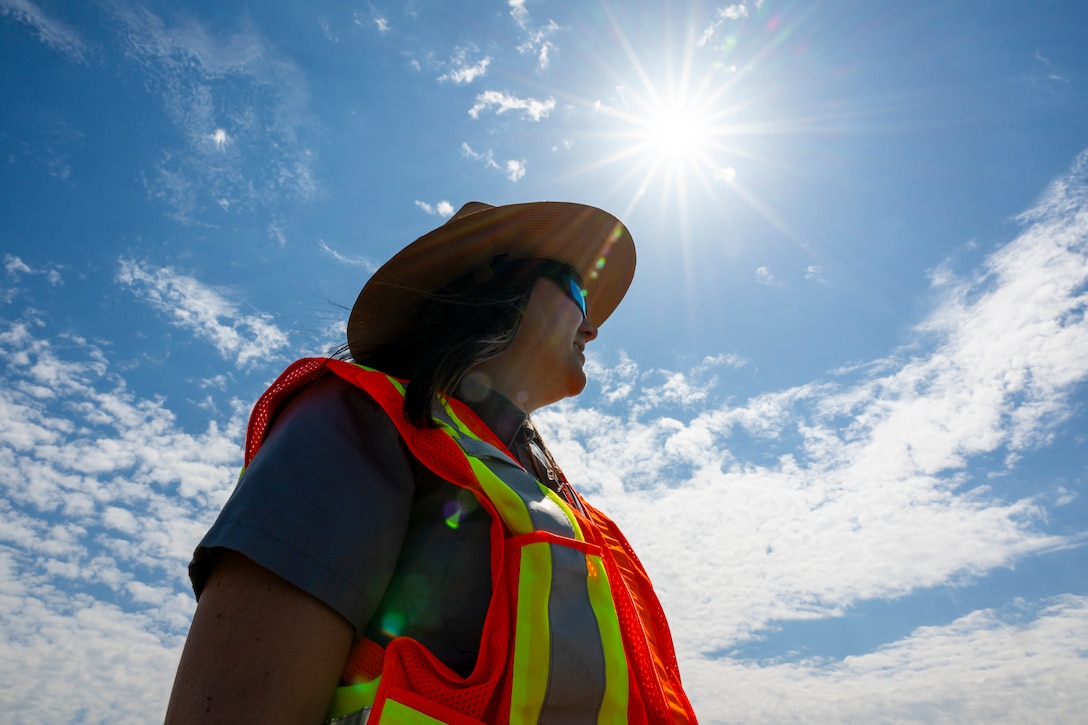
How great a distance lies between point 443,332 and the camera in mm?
2803

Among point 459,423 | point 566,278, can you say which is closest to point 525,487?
point 459,423

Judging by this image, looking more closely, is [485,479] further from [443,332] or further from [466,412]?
[443,332]

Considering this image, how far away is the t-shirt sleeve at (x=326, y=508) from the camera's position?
4.89 feet

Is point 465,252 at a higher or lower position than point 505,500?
higher

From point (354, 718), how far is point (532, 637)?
41 cm

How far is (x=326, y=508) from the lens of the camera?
5.19 ft

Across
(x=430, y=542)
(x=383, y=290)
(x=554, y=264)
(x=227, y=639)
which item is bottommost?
(x=227, y=639)

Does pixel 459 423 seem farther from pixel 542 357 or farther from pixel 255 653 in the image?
pixel 255 653

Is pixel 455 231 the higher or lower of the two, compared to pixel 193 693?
higher

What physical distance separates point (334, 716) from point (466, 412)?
1.10m

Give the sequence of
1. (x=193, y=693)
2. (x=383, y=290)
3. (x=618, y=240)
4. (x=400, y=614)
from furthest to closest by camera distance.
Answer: (x=618, y=240) < (x=383, y=290) < (x=400, y=614) < (x=193, y=693)

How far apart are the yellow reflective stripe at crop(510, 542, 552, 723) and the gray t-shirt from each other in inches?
5.2

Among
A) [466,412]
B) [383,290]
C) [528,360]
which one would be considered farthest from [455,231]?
[466,412]

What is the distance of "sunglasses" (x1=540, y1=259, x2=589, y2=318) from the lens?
3150 mm
